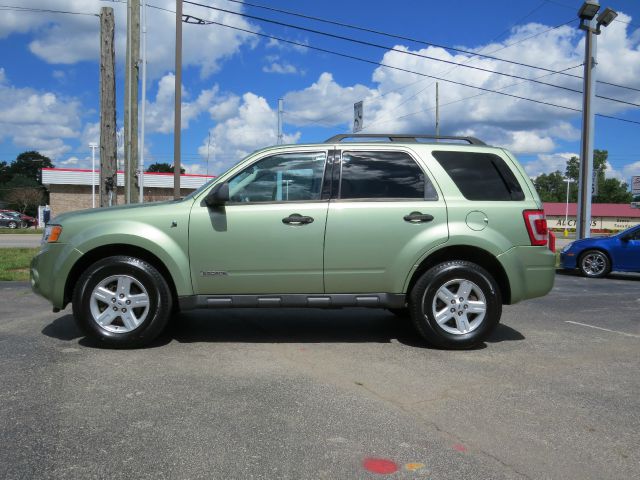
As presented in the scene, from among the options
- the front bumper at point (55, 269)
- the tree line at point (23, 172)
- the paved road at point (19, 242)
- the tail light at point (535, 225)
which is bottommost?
the paved road at point (19, 242)

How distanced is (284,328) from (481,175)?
270 centimetres

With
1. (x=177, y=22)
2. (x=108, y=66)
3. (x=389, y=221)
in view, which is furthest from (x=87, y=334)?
(x=177, y=22)

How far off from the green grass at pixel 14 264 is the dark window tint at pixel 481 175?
28.2ft

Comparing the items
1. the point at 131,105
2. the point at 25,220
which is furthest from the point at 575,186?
the point at 131,105

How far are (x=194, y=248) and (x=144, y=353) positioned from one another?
3.49 feet

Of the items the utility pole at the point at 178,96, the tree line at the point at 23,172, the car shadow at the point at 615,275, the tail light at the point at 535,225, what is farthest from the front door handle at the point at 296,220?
the tree line at the point at 23,172

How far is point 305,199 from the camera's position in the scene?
17.3ft

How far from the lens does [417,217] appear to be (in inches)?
205

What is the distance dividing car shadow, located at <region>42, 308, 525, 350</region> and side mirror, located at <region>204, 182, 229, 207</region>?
4.68ft

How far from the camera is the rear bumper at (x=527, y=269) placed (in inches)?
208

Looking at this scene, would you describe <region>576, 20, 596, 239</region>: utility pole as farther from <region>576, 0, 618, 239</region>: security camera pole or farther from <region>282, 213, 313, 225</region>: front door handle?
<region>282, 213, 313, 225</region>: front door handle

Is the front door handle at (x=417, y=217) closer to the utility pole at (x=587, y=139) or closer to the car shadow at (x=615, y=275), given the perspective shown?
the car shadow at (x=615, y=275)

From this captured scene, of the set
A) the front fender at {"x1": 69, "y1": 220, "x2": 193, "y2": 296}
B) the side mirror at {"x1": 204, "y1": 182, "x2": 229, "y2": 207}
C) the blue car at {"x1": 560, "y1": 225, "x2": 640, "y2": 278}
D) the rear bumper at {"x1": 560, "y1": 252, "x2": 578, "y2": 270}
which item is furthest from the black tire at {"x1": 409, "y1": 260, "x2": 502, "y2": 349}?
the rear bumper at {"x1": 560, "y1": 252, "x2": 578, "y2": 270}

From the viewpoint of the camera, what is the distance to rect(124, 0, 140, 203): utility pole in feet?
44.8
